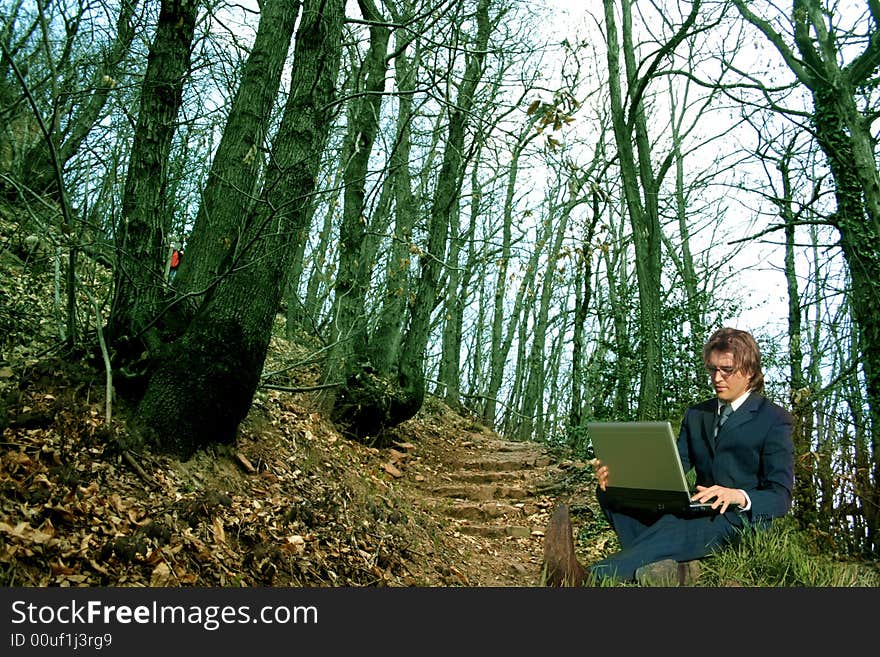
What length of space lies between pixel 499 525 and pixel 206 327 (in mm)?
4749

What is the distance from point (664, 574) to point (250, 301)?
11.3 feet

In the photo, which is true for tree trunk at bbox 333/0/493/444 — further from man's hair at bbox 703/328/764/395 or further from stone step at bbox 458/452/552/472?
man's hair at bbox 703/328/764/395

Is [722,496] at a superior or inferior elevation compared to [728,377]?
inferior

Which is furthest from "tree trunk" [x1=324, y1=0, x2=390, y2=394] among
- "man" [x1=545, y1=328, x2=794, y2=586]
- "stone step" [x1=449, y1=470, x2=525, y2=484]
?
"man" [x1=545, y1=328, x2=794, y2=586]

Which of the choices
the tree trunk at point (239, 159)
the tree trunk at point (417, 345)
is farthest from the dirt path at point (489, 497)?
the tree trunk at point (239, 159)

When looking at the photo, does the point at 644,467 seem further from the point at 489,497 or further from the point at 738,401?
the point at 489,497

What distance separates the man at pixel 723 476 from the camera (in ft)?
11.2

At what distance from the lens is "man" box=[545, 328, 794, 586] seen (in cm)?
340

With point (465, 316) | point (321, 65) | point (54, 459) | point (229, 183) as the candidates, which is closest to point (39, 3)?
point (229, 183)

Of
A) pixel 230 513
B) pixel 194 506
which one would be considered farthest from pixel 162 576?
pixel 230 513

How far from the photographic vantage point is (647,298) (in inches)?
357

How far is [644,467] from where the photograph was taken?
3471mm

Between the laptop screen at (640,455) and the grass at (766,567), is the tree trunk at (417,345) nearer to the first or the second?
the laptop screen at (640,455)

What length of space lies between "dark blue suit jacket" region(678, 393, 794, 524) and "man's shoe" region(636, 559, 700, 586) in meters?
0.38
